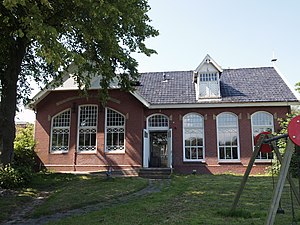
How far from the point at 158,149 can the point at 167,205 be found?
12094 mm

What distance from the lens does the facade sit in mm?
18203

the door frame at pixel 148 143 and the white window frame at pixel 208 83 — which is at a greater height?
the white window frame at pixel 208 83

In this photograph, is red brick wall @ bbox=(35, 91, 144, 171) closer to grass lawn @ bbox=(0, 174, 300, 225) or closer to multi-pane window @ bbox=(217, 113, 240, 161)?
grass lawn @ bbox=(0, 174, 300, 225)

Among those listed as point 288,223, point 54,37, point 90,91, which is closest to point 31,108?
point 90,91

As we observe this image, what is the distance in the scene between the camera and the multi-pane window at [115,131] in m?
18.5

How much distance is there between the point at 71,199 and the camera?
9711 mm

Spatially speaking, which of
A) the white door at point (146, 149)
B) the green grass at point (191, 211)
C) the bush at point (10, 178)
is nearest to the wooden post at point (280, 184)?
the green grass at point (191, 211)

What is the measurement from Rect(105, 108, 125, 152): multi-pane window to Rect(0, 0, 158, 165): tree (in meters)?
4.08

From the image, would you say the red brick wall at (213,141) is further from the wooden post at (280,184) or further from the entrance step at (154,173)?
the wooden post at (280,184)

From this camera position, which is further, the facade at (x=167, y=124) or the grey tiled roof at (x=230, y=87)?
the grey tiled roof at (x=230, y=87)

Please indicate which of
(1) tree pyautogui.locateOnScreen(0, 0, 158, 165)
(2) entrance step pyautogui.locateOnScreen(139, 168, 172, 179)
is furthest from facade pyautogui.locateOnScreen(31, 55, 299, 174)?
(1) tree pyautogui.locateOnScreen(0, 0, 158, 165)

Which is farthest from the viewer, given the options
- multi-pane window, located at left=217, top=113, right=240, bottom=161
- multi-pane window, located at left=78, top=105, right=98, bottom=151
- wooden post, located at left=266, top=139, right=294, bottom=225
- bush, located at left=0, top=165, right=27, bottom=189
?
multi-pane window, located at left=78, top=105, right=98, bottom=151

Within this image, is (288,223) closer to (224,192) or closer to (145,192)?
(224,192)

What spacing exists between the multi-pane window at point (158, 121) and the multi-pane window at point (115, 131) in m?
1.88
